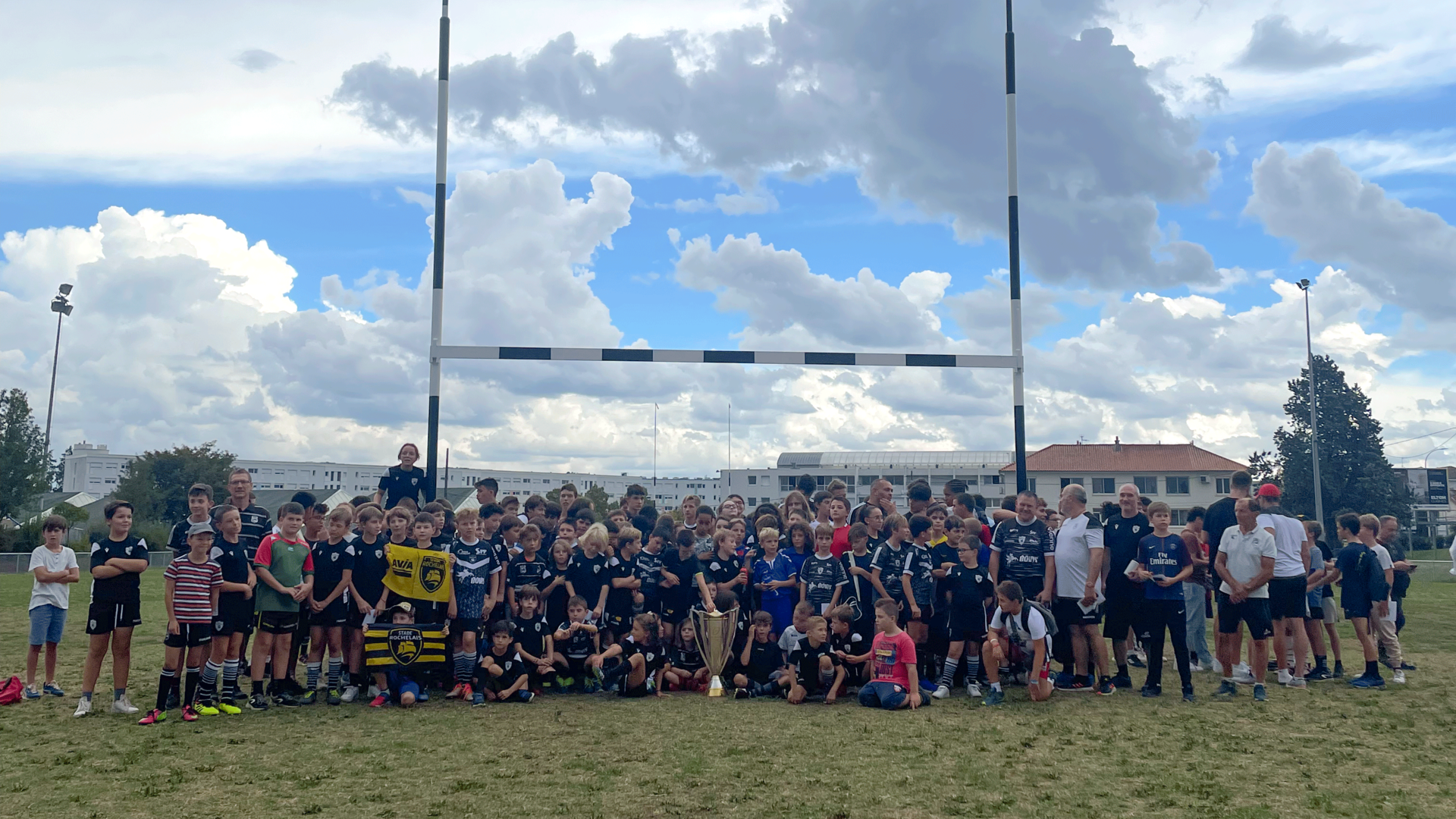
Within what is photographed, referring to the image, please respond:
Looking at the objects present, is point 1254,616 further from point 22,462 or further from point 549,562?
point 22,462

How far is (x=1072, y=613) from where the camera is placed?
7.42 m

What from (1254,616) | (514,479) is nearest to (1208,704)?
(1254,616)

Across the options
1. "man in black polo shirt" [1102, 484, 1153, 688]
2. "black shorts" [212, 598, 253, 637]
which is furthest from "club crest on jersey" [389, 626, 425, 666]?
"man in black polo shirt" [1102, 484, 1153, 688]

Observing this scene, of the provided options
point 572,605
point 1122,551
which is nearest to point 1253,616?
point 1122,551

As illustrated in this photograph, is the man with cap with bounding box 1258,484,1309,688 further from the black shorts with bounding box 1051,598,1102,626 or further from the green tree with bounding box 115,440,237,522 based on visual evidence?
the green tree with bounding box 115,440,237,522

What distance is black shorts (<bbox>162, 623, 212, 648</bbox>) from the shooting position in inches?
255

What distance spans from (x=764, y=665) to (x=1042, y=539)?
2.43 m

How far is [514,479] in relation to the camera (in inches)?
3986

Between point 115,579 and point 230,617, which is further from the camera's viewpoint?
point 230,617

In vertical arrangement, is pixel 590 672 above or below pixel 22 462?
below

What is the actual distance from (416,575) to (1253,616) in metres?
6.38

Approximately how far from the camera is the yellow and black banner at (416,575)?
7254 mm

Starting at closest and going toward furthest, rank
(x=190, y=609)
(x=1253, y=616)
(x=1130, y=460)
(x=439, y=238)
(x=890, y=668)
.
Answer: (x=190, y=609) → (x=890, y=668) → (x=1253, y=616) → (x=439, y=238) → (x=1130, y=460)

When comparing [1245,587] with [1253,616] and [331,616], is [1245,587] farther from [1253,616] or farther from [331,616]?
[331,616]
